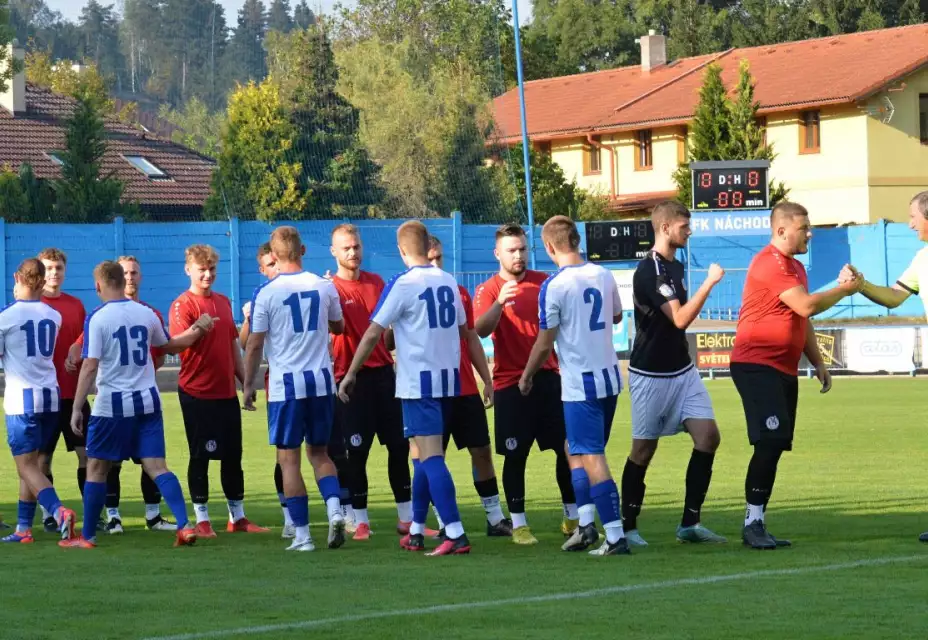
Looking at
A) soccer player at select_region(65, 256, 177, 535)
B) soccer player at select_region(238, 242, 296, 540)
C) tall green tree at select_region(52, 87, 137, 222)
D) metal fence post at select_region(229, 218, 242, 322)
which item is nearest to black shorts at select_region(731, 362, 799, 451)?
soccer player at select_region(238, 242, 296, 540)

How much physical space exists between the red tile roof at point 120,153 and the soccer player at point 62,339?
121 feet

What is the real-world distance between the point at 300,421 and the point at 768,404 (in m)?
2.97

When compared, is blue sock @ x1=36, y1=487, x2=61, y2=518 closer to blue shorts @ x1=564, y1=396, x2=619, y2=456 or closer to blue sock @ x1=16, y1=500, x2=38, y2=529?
blue sock @ x1=16, y1=500, x2=38, y2=529

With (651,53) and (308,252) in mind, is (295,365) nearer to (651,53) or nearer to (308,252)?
(308,252)

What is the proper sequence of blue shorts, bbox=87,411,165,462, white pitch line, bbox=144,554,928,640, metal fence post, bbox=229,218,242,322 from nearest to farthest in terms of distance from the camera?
white pitch line, bbox=144,554,928,640, blue shorts, bbox=87,411,165,462, metal fence post, bbox=229,218,242,322

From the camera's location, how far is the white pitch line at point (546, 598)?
7.43 metres

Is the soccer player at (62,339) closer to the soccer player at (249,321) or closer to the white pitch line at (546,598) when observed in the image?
the soccer player at (249,321)

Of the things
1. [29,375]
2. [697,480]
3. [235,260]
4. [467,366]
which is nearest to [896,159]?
[235,260]

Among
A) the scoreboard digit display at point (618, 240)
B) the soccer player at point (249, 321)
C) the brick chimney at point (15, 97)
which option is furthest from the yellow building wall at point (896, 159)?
the soccer player at point (249, 321)

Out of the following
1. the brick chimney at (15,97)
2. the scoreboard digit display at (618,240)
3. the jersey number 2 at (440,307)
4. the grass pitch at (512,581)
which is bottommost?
the grass pitch at (512,581)

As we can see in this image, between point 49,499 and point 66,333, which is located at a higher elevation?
point 66,333

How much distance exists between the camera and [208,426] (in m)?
11.8

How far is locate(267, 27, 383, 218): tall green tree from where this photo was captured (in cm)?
4556

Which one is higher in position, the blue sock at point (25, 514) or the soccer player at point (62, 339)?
the soccer player at point (62, 339)
